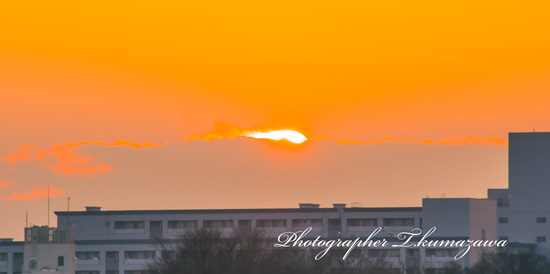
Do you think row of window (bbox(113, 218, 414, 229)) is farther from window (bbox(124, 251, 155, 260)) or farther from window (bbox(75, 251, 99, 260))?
window (bbox(75, 251, 99, 260))

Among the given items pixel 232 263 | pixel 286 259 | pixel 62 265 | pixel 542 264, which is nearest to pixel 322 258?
pixel 286 259

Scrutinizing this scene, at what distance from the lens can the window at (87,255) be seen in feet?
542

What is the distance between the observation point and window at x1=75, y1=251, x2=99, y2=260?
16512 centimetres

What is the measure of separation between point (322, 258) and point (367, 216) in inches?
1705

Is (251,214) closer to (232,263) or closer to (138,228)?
(138,228)

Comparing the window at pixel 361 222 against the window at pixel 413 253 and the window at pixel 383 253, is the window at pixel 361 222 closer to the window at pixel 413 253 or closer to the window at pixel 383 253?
the window at pixel 383 253

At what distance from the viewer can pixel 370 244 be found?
164m

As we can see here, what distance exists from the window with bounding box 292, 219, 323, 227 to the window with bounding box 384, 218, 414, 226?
899 cm

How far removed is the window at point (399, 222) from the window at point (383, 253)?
37.4 feet

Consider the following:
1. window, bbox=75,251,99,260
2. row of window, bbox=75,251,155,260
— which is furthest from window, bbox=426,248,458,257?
window, bbox=75,251,99,260

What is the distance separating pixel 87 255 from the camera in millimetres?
165500

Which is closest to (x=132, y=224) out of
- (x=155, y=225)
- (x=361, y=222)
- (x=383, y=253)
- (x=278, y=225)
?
(x=155, y=225)

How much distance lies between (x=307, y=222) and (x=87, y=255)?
30542 millimetres

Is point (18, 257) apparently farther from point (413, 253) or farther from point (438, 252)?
point (438, 252)
